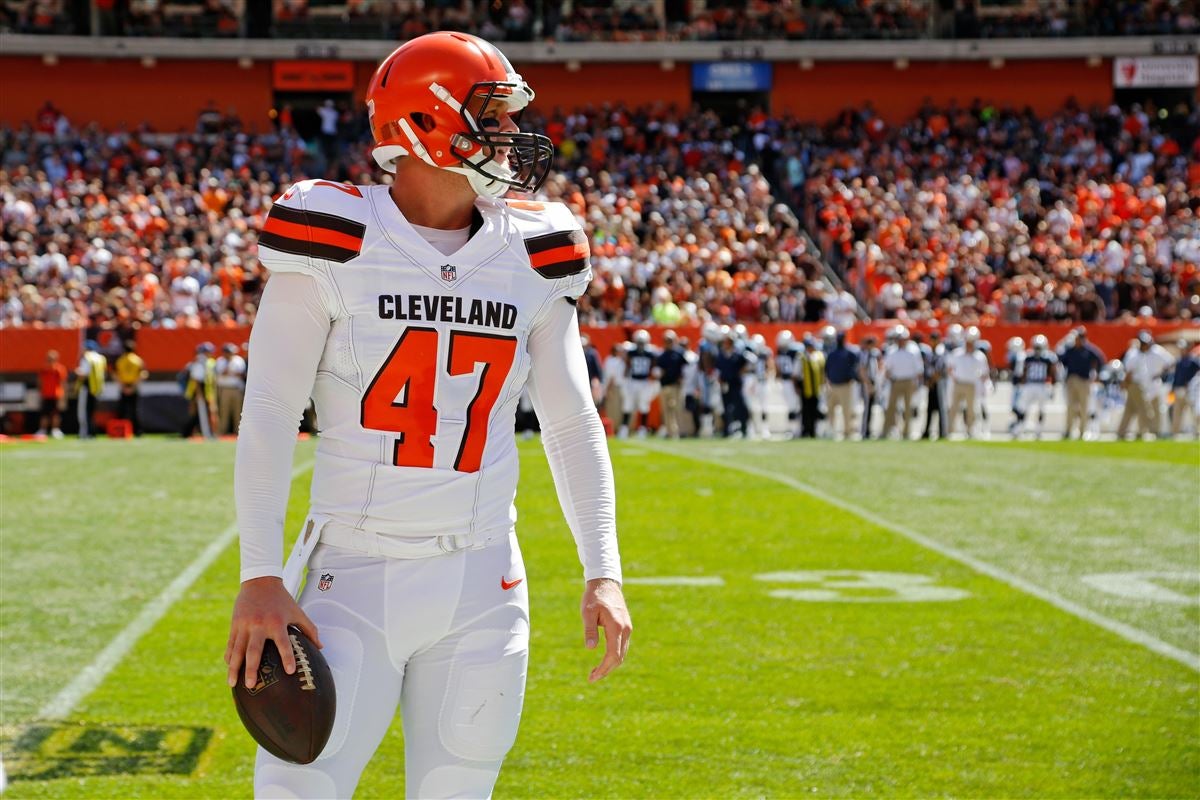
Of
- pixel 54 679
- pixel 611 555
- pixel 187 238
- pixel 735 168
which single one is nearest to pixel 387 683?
pixel 611 555

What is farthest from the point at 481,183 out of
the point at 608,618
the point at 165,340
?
the point at 165,340

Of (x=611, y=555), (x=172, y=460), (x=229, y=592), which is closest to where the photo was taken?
(x=611, y=555)

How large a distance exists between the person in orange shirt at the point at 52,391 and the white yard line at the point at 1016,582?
10.3 metres

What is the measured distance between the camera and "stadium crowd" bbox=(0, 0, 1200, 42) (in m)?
35.4

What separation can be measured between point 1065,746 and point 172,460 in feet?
38.9

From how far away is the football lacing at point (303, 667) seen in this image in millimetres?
2475

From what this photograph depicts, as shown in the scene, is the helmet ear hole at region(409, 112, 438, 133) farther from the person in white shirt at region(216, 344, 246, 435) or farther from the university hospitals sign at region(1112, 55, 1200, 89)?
the university hospitals sign at region(1112, 55, 1200, 89)

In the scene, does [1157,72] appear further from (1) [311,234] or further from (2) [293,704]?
(2) [293,704]

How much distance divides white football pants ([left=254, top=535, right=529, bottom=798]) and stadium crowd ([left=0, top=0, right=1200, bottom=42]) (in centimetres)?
3340

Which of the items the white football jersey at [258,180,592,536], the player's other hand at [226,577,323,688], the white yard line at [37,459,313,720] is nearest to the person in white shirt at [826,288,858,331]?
the white yard line at [37,459,313,720]

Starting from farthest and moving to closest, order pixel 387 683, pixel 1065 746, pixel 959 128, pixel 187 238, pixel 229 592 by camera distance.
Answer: pixel 959 128 → pixel 187 238 → pixel 229 592 → pixel 1065 746 → pixel 387 683

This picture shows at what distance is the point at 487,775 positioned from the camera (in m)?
2.67

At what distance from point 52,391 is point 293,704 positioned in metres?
19.1

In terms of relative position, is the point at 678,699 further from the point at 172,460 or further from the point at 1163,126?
the point at 1163,126
